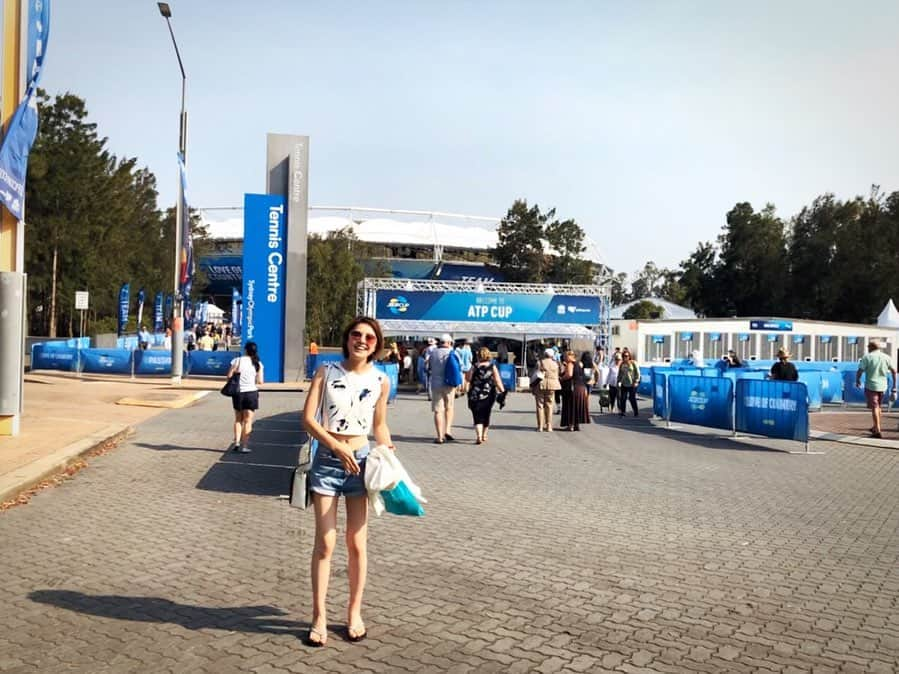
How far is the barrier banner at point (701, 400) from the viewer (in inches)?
642

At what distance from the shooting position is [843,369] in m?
27.1

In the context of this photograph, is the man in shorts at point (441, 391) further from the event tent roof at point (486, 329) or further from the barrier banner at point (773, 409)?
the event tent roof at point (486, 329)

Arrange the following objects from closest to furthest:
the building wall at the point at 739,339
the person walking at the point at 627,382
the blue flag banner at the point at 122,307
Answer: the person walking at the point at 627,382 → the building wall at the point at 739,339 → the blue flag banner at the point at 122,307

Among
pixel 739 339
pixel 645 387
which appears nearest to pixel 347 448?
pixel 645 387

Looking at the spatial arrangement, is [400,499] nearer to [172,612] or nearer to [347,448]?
[347,448]

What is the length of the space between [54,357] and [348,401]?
1231 inches

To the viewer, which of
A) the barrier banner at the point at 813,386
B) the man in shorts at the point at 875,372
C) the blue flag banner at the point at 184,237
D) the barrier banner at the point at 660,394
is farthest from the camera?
the blue flag banner at the point at 184,237

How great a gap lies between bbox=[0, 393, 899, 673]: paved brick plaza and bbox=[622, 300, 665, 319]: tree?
54610mm

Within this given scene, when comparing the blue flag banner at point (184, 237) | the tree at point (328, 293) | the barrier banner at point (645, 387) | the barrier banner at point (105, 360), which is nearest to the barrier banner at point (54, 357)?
the barrier banner at point (105, 360)

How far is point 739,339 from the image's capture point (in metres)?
42.3

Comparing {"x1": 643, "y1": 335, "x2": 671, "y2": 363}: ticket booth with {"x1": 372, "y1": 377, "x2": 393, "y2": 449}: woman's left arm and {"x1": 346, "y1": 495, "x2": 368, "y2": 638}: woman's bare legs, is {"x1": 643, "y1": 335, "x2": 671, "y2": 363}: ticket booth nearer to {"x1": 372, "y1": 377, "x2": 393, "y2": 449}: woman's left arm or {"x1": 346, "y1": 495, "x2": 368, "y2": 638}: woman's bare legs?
{"x1": 372, "y1": 377, "x2": 393, "y2": 449}: woman's left arm

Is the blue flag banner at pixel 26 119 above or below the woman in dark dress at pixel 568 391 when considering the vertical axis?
above

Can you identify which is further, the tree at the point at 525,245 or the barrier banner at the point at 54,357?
the tree at the point at 525,245

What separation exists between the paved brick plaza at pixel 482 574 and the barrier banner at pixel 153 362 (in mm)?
21565
